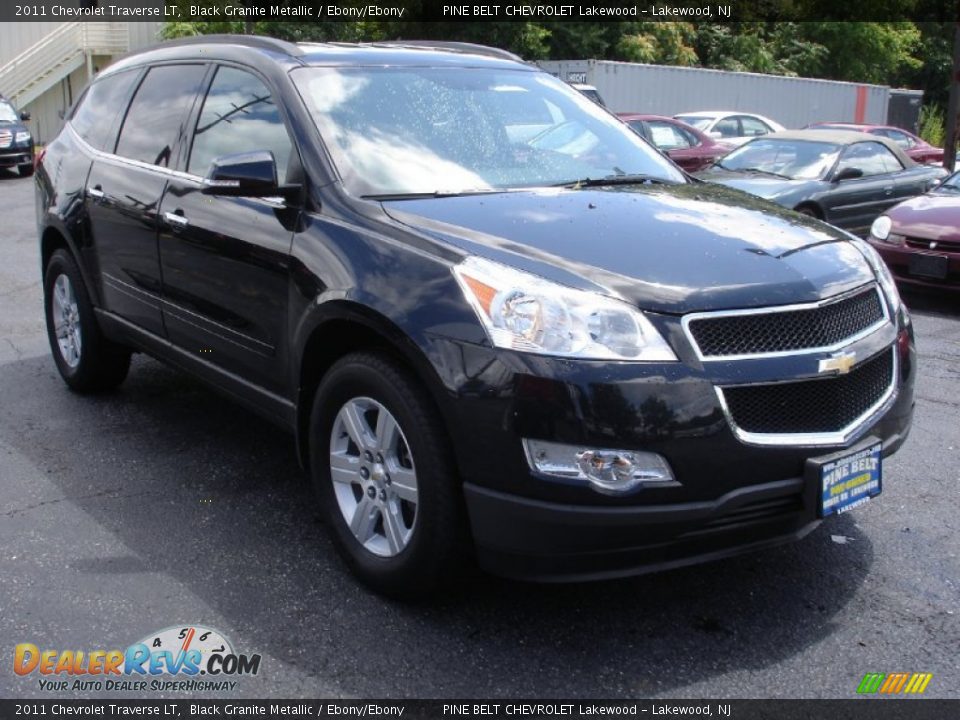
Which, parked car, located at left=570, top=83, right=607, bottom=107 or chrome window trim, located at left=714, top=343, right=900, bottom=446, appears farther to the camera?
parked car, located at left=570, top=83, right=607, bottom=107

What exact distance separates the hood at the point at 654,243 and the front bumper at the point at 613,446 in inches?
8.6

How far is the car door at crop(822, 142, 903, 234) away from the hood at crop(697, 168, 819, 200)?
0.33 meters

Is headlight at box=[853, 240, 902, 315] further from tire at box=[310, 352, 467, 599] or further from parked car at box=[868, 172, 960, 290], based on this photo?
parked car at box=[868, 172, 960, 290]

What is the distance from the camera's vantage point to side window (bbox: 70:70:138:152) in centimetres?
539

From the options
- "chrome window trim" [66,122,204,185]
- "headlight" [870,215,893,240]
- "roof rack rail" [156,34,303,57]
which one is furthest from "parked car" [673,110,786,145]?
"roof rack rail" [156,34,303,57]

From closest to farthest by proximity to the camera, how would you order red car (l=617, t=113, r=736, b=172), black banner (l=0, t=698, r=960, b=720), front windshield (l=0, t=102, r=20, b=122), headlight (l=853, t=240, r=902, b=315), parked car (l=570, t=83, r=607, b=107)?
black banner (l=0, t=698, r=960, b=720)
headlight (l=853, t=240, r=902, b=315)
parked car (l=570, t=83, r=607, b=107)
red car (l=617, t=113, r=736, b=172)
front windshield (l=0, t=102, r=20, b=122)

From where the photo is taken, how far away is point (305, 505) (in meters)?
4.42

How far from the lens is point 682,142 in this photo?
1620 centimetres

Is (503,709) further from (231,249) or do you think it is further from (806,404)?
(231,249)

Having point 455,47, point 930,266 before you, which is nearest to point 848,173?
point 930,266

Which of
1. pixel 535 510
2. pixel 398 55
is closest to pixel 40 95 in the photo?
pixel 398 55

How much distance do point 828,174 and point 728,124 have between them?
27.9ft

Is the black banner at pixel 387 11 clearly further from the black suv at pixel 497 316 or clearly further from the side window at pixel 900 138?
the black suv at pixel 497 316

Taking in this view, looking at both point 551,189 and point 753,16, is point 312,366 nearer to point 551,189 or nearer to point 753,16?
point 551,189
